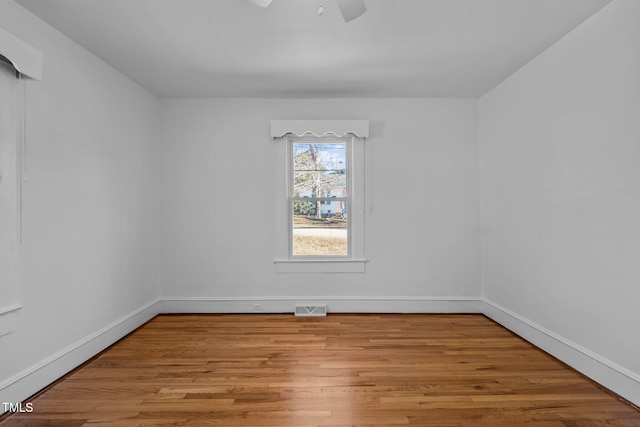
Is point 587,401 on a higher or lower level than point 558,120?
lower

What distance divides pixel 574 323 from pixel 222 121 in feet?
13.5

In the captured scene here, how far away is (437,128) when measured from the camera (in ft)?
13.8

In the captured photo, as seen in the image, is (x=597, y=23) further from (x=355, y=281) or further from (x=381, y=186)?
(x=355, y=281)

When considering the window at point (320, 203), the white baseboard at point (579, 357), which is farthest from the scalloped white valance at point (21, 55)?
the white baseboard at point (579, 357)

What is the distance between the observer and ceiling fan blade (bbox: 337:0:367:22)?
1933mm

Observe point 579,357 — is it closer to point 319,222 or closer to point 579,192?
point 579,192

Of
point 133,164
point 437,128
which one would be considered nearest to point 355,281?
point 437,128

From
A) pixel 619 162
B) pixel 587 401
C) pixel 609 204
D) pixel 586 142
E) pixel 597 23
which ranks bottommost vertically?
pixel 587 401

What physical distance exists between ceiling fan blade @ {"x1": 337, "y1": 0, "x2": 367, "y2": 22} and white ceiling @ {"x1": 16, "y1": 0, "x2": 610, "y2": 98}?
0.33 metres

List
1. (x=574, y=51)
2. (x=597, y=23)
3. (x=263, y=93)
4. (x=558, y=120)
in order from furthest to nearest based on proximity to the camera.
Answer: (x=263, y=93) → (x=558, y=120) → (x=574, y=51) → (x=597, y=23)

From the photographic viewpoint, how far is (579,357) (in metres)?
2.65

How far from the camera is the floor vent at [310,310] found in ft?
13.5

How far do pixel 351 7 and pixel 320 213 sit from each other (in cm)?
265

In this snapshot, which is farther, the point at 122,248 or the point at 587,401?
the point at 122,248
